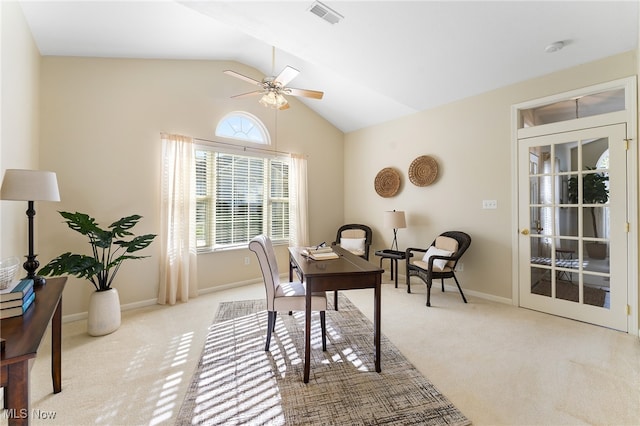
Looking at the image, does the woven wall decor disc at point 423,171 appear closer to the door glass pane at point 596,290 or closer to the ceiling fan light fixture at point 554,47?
the ceiling fan light fixture at point 554,47

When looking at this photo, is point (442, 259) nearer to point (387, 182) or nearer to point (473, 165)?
Answer: point (473, 165)

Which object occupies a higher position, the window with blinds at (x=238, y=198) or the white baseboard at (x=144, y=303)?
the window with blinds at (x=238, y=198)

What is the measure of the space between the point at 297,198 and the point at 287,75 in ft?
8.01

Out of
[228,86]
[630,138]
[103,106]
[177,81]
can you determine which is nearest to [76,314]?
[103,106]

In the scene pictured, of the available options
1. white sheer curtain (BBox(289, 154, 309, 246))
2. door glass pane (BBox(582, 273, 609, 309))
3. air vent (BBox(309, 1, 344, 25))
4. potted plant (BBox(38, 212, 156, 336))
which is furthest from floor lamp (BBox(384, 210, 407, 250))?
potted plant (BBox(38, 212, 156, 336))

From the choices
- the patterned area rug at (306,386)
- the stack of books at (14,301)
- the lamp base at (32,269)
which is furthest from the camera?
the lamp base at (32,269)

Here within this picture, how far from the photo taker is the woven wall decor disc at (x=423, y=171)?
4.19 meters

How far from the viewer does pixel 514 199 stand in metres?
3.42

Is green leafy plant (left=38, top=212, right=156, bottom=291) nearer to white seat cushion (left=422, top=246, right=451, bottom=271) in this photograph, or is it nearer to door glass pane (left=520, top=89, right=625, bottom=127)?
white seat cushion (left=422, top=246, right=451, bottom=271)

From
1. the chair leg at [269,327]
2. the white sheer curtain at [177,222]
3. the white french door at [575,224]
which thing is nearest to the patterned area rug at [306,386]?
the chair leg at [269,327]

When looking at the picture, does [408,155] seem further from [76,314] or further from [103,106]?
[76,314]

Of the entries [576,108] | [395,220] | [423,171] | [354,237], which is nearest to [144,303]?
[354,237]

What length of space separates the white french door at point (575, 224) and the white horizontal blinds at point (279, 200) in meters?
3.44

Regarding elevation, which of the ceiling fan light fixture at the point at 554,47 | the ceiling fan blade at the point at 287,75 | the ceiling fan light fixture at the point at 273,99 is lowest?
the ceiling fan light fixture at the point at 273,99
